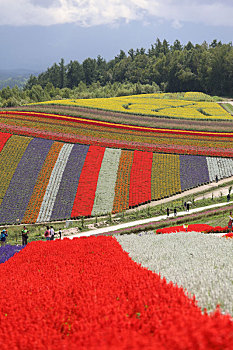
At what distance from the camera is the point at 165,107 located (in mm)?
70562

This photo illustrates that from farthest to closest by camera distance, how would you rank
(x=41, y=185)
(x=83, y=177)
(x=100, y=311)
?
(x=83, y=177)
(x=41, y=185)
(x=100, y=311)

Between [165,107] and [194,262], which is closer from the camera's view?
[194,262]

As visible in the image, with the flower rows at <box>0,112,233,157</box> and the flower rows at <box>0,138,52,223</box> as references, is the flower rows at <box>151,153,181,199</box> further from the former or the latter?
the flower rows at <box>0,138,52,223</box>

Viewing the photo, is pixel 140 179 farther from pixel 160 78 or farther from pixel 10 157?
pixel 160 78

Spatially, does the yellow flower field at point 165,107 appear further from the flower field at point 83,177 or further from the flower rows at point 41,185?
the flower rows at point 41,185

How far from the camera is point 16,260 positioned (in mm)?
13703

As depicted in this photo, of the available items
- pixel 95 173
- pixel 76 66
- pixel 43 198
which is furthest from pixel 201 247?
pixel 76 66

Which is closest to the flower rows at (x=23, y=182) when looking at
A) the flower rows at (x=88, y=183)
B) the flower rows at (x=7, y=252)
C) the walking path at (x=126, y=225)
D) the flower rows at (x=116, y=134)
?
the flower rows at (x=88, y=183)

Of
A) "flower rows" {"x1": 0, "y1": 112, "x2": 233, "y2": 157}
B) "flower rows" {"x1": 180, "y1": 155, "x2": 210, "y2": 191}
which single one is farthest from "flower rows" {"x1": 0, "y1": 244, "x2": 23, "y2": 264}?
"flower rows" {"x1": 0, "y1": 112, "x2": 233, "y2": 157}

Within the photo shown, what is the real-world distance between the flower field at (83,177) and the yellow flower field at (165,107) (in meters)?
26.0

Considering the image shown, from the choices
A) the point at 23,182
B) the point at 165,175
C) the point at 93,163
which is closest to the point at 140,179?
the point at 165,175

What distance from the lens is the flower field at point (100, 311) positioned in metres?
5.52

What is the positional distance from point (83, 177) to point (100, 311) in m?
25.9

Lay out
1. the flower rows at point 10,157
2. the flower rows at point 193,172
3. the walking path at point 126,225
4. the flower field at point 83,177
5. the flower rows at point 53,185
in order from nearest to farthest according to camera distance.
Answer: the walking path at point 126,225
the flower rows at point 53,185
the flower field at point 83,177
the flower rows at point 10,157
the flower rows at point 193,172
